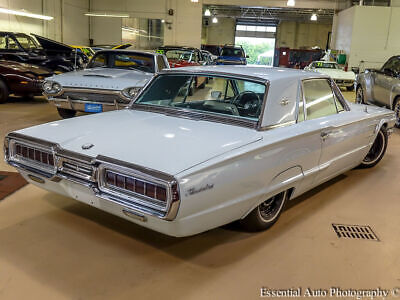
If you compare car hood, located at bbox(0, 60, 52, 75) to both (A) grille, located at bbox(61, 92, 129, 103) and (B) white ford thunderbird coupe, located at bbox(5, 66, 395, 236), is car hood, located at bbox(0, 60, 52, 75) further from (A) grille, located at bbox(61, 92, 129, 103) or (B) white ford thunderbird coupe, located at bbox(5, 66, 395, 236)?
(B) white ford thunderbird coupe, located at bbox(5, 66, 395, 236)

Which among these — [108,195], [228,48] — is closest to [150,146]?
[108,195]

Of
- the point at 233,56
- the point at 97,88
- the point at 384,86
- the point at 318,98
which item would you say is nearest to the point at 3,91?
the point at 97,88

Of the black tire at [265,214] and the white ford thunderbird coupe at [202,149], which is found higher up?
the white ford thunderbird coupe at [202,149]

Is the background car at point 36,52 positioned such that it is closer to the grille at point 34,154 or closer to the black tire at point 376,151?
the grille at point 34,154

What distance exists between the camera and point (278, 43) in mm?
32656

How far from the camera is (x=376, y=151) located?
4922 mm

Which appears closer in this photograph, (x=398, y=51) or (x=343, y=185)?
(x=343, y=185)

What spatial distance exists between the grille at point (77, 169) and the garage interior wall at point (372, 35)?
18.5 m

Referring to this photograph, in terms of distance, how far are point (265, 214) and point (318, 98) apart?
4.24 feet

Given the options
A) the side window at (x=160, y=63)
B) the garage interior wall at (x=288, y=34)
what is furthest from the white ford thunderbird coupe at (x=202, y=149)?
the garage interior wall at (x=288, y=34)

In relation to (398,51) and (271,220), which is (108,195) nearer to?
(271,220)

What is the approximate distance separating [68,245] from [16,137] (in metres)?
0.89

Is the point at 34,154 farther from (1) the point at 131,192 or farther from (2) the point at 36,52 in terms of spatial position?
(2) the point at 36,52

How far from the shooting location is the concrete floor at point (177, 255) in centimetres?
228
